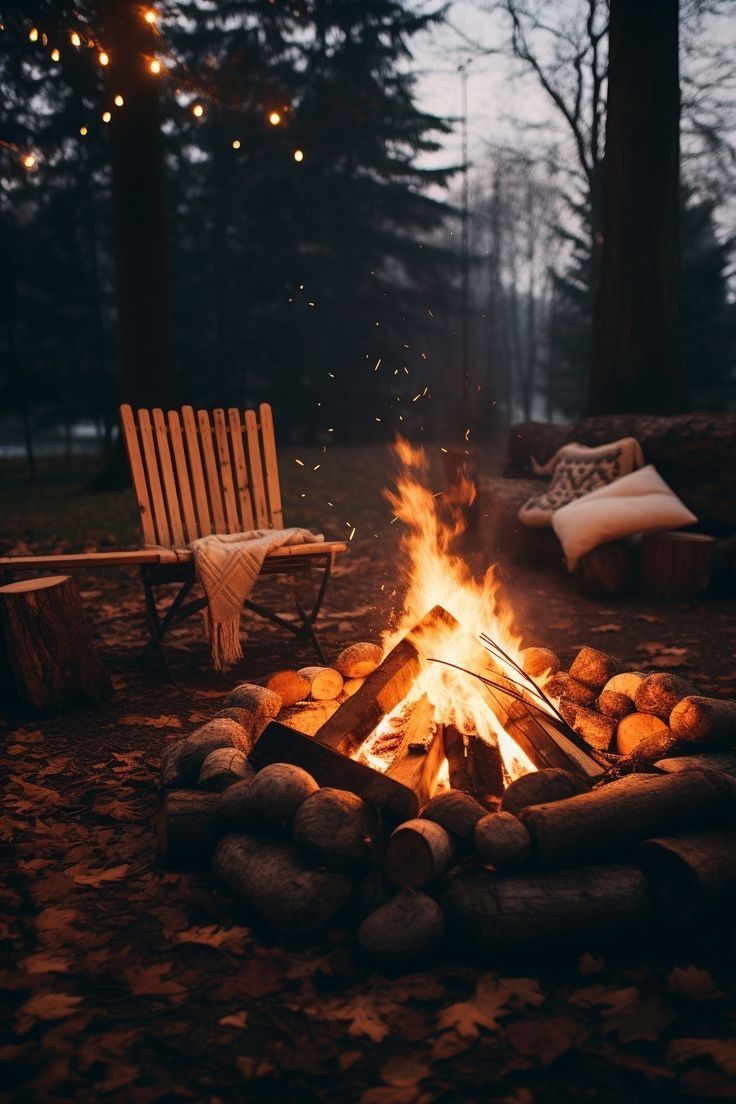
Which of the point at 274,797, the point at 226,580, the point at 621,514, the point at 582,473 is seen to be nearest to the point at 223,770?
the point at 274,797

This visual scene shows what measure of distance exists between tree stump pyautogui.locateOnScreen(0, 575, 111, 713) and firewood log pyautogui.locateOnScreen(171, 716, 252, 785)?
1092mm

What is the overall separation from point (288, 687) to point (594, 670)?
1323 millimetres

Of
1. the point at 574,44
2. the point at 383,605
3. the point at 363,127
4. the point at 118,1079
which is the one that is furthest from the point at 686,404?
the point at 363,127

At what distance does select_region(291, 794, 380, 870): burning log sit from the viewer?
82.0 inches

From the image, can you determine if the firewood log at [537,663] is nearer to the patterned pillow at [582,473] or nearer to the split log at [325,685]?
the split log at [325,685]

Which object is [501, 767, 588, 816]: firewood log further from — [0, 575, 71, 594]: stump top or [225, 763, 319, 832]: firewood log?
[0, 575, 71, 594]: stump top

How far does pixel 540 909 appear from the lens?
6.35 feet

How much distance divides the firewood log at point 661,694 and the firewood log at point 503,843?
97cm

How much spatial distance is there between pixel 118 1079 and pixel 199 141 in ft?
75.4

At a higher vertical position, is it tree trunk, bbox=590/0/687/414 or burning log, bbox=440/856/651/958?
tree trunk, bbox=590/0/687/414

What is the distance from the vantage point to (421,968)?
6.26 feet

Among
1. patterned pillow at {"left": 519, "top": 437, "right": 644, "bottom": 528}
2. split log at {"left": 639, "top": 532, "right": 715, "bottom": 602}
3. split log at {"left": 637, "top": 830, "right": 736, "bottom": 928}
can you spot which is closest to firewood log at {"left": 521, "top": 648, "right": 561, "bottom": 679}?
split log at {"left": 637, "top": 830, "right": 736, "bottom": 928}

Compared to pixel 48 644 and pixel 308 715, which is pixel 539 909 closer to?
pixel 308 715

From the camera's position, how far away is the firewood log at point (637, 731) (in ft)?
8.85
